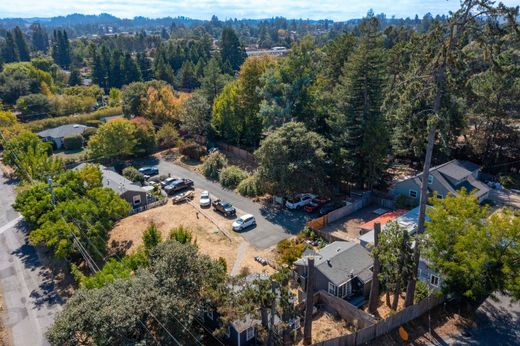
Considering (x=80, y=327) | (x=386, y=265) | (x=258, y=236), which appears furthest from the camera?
(x=258, y=236)

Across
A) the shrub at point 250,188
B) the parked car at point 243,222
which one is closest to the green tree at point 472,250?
the parked car at point 243,222

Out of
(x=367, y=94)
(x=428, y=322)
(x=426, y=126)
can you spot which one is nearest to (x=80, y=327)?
(x=428, y=322)

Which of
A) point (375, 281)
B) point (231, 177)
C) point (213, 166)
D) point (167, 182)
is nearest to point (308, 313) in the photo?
point (375, 281)

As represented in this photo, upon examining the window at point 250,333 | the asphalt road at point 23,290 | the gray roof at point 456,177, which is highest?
the gray roof at point 456,177

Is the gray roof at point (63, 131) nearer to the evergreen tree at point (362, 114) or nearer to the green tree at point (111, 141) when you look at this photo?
the green tree at point (111, 141)

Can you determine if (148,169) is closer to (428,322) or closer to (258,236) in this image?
(258,236)

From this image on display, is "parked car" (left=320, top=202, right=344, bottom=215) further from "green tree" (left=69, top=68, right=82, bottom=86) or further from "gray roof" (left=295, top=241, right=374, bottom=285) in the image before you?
"green tree" (left=69, top=68, right=82, bottom=86)

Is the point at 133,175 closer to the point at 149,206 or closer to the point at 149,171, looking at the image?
the point at 149,171
